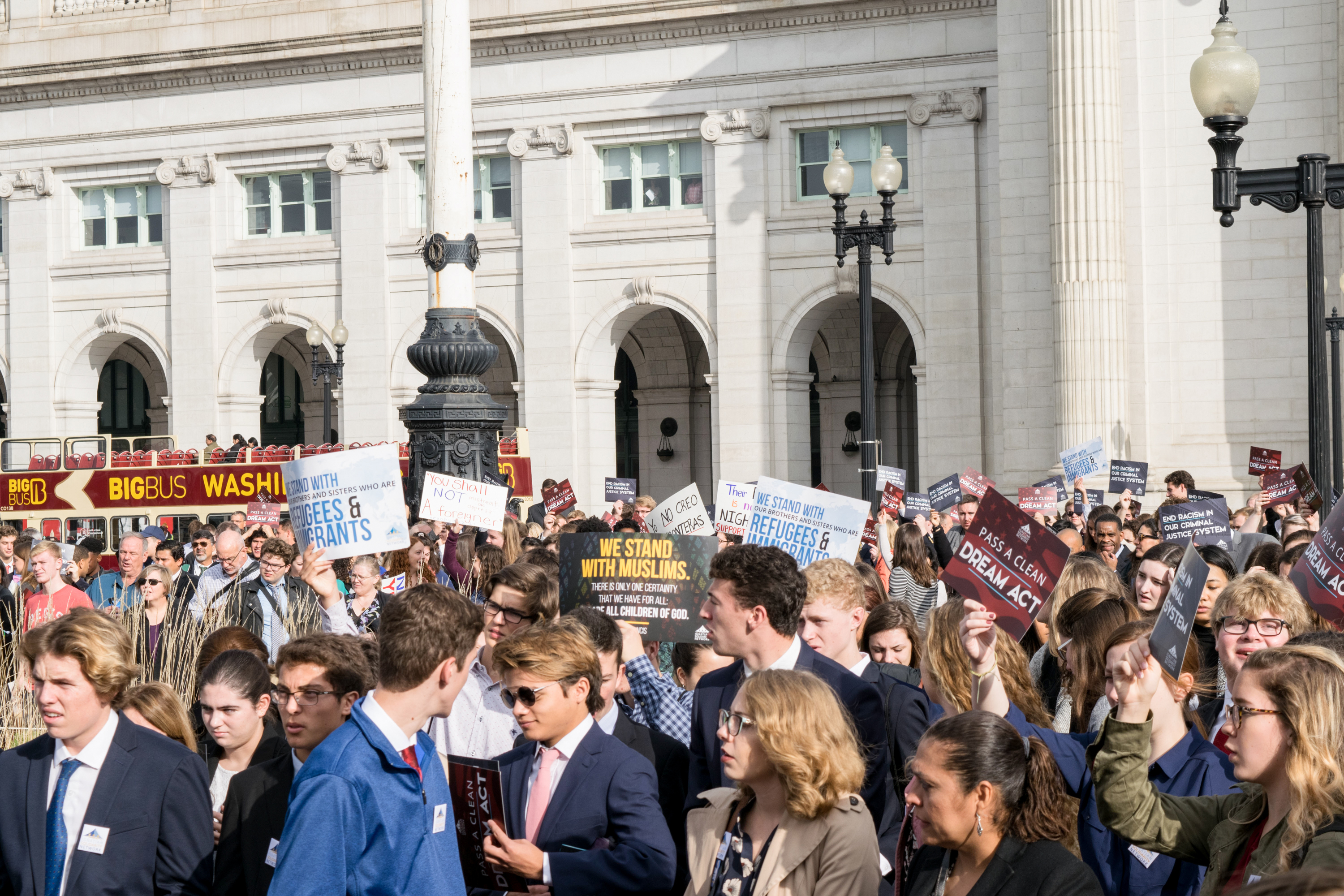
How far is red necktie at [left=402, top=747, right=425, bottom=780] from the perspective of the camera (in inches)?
179

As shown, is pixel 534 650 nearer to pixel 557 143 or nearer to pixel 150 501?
pixel 150 501

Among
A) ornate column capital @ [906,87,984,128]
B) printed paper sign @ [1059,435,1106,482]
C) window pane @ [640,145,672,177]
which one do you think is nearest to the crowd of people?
printed paper sign @ [1059,435,1106,482]

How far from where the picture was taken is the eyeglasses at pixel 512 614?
6.98m

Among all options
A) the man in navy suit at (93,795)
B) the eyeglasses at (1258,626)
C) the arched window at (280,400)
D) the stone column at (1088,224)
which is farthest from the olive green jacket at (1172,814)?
the arched window at (280,400)

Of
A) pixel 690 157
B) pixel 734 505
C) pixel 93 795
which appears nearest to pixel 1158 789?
pixel 93 795

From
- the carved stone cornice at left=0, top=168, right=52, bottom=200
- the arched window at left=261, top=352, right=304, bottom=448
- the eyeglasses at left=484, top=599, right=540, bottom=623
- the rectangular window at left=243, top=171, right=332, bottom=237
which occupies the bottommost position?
the eyeglasses at left=484, top=599, right=540, bottom=623

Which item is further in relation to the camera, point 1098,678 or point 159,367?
point 159,367

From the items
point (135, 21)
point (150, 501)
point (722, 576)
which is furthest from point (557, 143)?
point (722, 576)

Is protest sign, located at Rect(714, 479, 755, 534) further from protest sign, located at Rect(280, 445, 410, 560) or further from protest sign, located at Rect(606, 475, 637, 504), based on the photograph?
protest sign, located at Rect(606, 475, 637, 504)

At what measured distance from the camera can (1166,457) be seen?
29.7 metres

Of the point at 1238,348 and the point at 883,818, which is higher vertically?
the point at 1238,348

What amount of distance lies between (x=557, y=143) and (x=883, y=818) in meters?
30.5

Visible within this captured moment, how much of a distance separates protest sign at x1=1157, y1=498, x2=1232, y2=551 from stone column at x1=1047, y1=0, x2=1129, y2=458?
15.7 m

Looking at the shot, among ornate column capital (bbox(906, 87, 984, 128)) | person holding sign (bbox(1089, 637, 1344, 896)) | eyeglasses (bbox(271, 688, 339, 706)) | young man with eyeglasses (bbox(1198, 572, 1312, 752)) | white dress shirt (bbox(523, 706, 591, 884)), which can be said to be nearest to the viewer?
person holding sign (bbox(1089, 637, 1344, 896))
